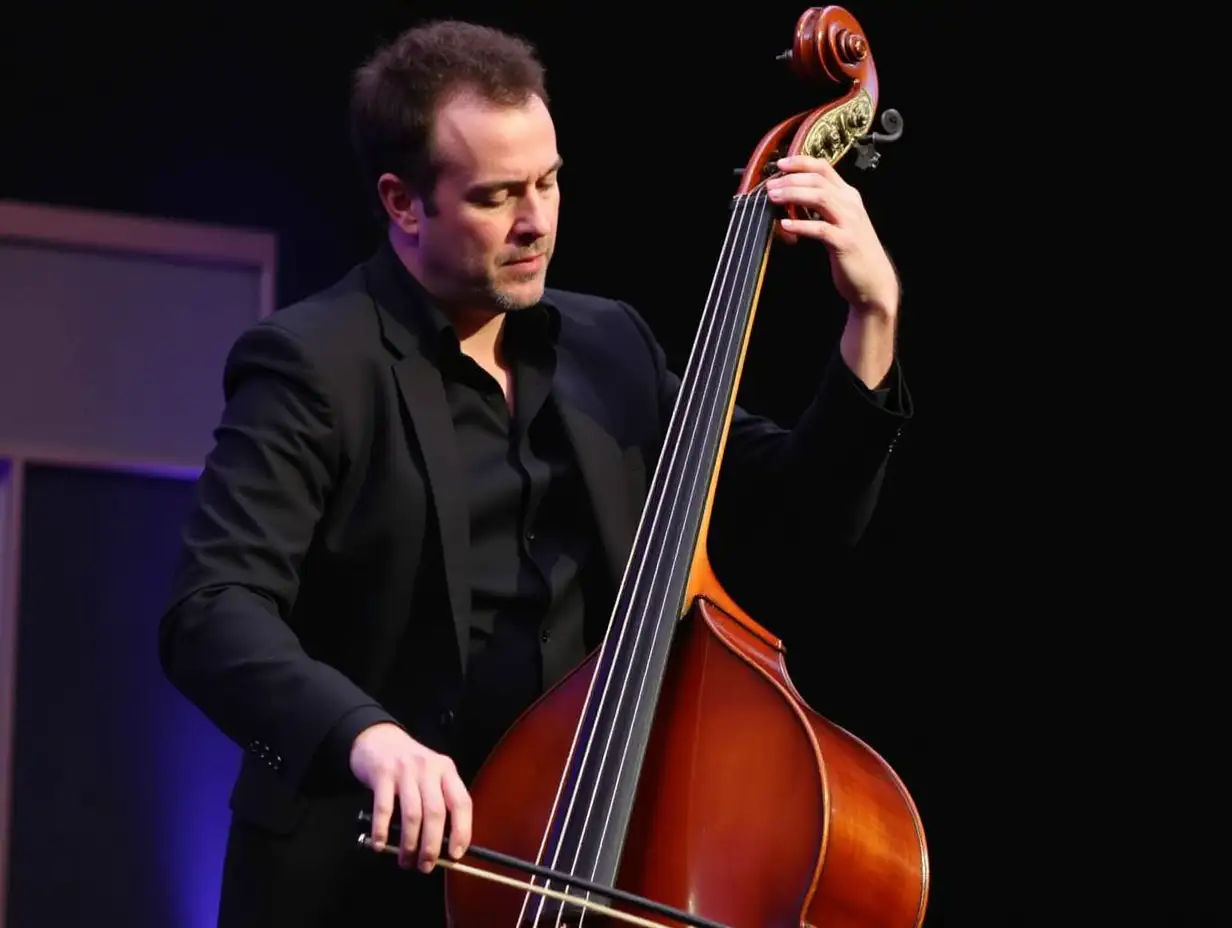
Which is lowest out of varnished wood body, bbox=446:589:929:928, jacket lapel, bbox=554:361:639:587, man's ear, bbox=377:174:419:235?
varnished wood body, bbox=446:589:929:928

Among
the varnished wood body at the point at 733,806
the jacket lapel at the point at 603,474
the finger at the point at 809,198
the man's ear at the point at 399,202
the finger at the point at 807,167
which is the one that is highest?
the finger at the point at 807,167

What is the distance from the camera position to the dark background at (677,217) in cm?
268

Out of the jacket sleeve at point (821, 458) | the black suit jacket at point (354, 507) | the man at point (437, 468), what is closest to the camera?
the black suit jacket at point (354, 507)

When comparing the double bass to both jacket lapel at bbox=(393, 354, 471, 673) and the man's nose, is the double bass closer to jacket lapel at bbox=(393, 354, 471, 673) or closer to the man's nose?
jacket lapel at bbox=(393, 354, 471, 673)

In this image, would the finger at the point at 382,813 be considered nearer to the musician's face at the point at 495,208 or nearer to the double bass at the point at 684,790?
the double bass at the point at 684,790

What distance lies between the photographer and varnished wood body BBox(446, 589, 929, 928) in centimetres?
141

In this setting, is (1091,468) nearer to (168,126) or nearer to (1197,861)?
(1197,861)

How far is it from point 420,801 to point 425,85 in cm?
89

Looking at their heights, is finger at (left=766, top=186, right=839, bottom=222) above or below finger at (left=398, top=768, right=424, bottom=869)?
above

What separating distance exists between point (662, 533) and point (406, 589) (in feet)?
0.92

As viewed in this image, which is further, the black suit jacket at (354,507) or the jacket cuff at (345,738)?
the black suit jacket at (354,507)

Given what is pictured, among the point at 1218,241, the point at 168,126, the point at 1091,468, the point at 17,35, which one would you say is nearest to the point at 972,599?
the point at 1091,468

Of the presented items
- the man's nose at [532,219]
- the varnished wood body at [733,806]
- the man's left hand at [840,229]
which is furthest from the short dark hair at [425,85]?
the varnished wood body at [733,806]

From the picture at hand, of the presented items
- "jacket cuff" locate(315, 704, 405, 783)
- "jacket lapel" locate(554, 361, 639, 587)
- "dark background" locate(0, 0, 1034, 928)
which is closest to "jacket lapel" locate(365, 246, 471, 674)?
"jacket lapel" locate(554, 361, 639, 587)
